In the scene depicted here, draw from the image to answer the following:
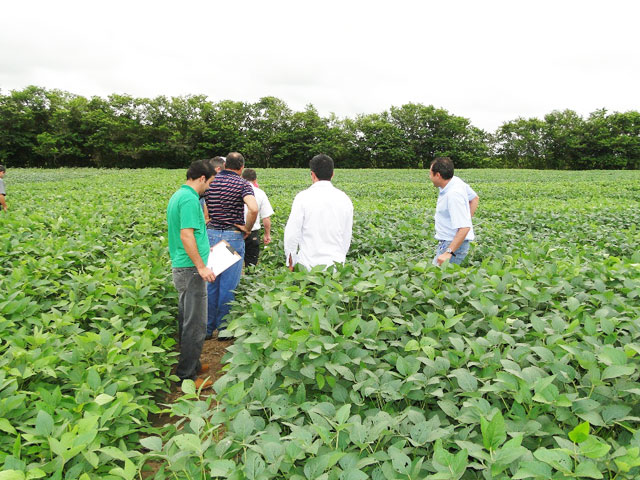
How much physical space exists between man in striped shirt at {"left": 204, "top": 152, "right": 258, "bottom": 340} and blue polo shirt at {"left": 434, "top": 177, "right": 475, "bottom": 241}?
2149mm

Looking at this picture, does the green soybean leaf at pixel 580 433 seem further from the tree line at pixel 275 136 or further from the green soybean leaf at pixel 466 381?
the tree line at pixel 275 136

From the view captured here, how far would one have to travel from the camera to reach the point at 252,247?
238 inches

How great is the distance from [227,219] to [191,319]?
59.9 inches

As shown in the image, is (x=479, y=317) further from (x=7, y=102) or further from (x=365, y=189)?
(x=7, y=102)

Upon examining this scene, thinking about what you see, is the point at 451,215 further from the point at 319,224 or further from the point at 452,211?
the point at 319,224

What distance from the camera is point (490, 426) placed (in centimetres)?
136

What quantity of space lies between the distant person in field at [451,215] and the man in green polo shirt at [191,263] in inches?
91.2

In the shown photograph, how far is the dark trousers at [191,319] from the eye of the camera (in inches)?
141

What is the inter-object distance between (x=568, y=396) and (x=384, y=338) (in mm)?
928

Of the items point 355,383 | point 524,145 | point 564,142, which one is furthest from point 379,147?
point 355,383

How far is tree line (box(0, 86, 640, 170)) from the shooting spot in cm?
5288

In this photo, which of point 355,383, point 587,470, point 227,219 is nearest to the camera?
point 587,470

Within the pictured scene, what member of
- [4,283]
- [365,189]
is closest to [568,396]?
[4,283]

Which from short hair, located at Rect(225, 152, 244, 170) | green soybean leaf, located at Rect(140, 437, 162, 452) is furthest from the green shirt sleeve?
green soybean leaf, located at Rect(140, 437, 162, 452)
